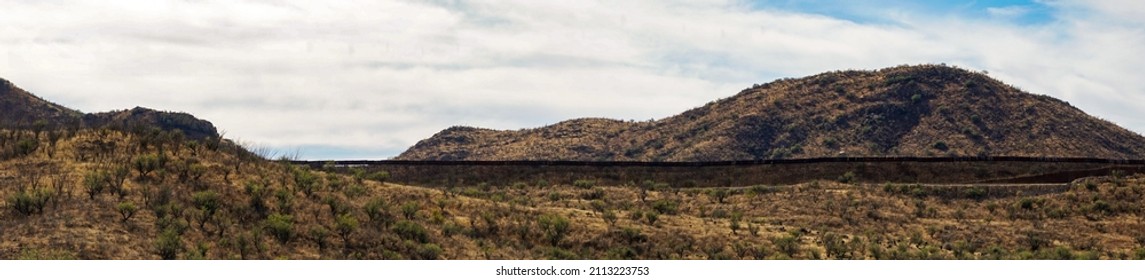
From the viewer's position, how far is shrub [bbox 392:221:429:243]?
35.6m

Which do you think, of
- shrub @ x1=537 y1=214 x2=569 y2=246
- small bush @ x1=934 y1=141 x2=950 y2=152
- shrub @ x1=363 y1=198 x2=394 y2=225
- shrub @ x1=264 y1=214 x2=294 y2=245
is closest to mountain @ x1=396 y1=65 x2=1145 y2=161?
small bush @ x1=934 y1=141 x2=950 y2=152

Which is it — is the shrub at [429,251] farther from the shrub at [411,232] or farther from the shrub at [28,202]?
the shrub at [28,202]

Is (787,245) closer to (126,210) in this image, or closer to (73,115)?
(126,210)

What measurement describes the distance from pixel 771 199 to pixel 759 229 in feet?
33.2

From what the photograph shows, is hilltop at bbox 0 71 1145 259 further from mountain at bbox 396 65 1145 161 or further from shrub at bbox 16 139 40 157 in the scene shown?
mountain at bbox 396 65 1145 161

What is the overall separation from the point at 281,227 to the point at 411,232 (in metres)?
3.99

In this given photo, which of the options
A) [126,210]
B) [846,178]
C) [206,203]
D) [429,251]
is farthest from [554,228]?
[846,178]

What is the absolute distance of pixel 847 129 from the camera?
4601 inches

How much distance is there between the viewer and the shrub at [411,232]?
3556 centimetres

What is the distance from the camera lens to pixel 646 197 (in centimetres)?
5209

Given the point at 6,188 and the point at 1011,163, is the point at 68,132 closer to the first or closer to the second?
the point at 6,188

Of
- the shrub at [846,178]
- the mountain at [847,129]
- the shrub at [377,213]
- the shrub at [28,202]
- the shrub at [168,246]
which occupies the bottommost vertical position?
the shrub at [168,246]

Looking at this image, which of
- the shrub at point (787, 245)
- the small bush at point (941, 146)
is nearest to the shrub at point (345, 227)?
the shrub at point (787, 245)

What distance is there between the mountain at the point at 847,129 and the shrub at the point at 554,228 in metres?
70.0
